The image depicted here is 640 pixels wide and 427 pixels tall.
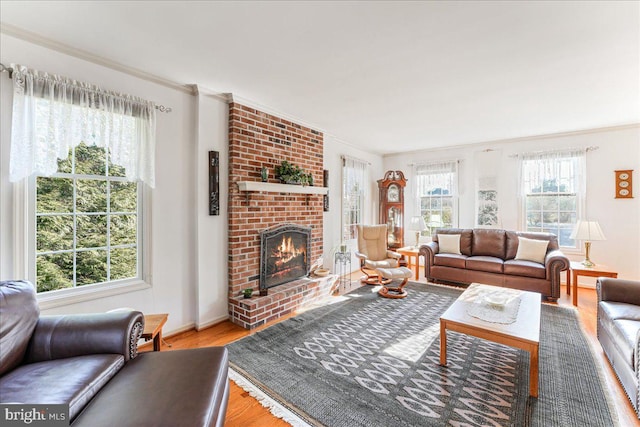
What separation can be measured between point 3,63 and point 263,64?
5.84ft

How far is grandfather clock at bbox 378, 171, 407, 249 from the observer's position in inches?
227

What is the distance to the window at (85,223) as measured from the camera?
2.09 meters

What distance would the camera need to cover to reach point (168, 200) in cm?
269

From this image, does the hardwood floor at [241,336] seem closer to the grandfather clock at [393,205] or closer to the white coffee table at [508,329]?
the white coffee table at [508,329]

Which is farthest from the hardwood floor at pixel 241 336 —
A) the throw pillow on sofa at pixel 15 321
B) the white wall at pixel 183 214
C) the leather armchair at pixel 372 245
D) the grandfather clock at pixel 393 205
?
the grandfather clock at pixel 393 205

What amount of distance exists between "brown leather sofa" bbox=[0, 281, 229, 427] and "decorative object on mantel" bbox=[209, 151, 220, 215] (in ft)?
4.77

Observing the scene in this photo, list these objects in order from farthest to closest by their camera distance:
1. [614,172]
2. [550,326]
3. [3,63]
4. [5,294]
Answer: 1. [614,172]
2. [550,326]
3. [3,63]
4. [5,294]

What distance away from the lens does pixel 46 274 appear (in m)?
2.09

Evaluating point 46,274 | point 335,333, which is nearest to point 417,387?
point 335,333

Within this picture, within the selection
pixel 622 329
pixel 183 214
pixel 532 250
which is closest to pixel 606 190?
pixel 532 250

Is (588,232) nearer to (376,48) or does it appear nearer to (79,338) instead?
(376,48)

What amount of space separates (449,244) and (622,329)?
9.23ft

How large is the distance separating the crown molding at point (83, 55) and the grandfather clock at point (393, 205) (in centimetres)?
420

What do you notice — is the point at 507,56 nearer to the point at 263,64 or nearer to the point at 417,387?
the point at 263,64
